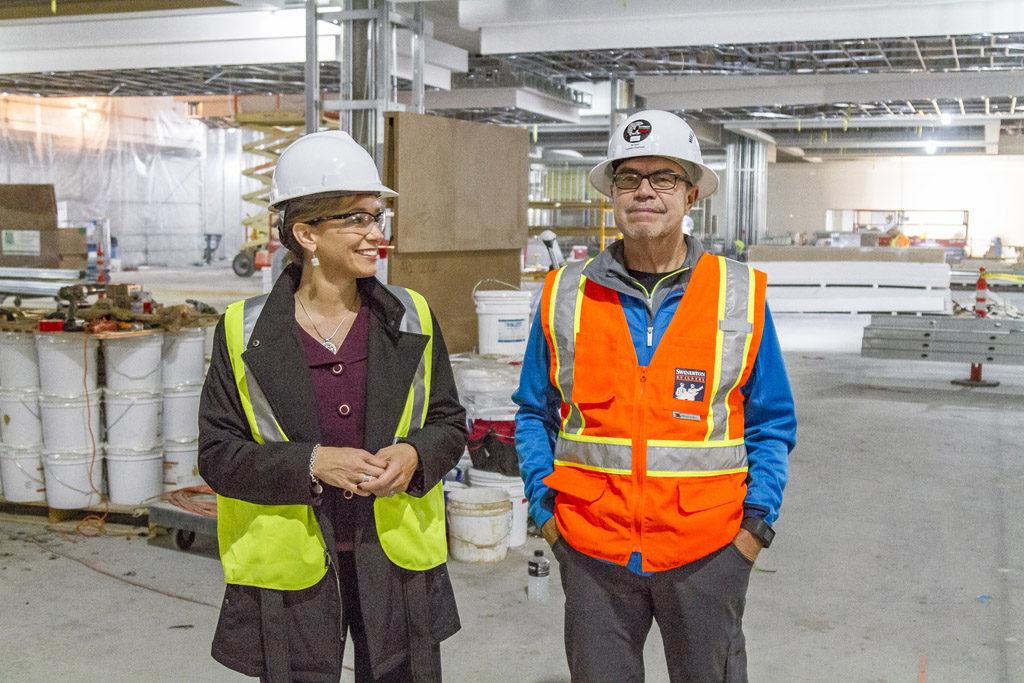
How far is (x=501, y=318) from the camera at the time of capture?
589 centimetres

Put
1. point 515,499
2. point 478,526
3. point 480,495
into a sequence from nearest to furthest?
point 478,526 < point 480,495 < point 515,499

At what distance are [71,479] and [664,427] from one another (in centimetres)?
411

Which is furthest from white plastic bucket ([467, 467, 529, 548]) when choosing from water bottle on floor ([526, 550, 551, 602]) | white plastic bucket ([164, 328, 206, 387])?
white plastic bucket ([164, 328, 206, 387])

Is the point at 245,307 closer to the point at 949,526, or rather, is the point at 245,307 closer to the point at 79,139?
the point at 949,526

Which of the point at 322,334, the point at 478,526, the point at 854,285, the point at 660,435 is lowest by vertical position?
the point at 478,526

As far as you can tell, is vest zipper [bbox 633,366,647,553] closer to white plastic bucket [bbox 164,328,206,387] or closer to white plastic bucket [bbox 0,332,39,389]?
white plastic bucket [bbox 164,328,206,387]

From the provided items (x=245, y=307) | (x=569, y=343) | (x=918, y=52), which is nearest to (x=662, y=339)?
(x=569, y=343)

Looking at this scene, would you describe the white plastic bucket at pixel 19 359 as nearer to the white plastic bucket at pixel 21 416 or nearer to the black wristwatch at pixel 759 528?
the white plastic bucket at pixel 21 416

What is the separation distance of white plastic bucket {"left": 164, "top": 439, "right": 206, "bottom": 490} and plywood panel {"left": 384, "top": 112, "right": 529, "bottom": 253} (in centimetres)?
156

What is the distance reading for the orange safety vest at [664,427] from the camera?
1.90 meters

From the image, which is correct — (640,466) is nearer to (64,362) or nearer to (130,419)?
(130,419)

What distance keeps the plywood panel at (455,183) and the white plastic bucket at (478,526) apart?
4.99ft

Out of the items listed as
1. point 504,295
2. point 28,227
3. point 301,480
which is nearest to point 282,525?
point 301,480

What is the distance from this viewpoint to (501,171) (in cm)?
638
